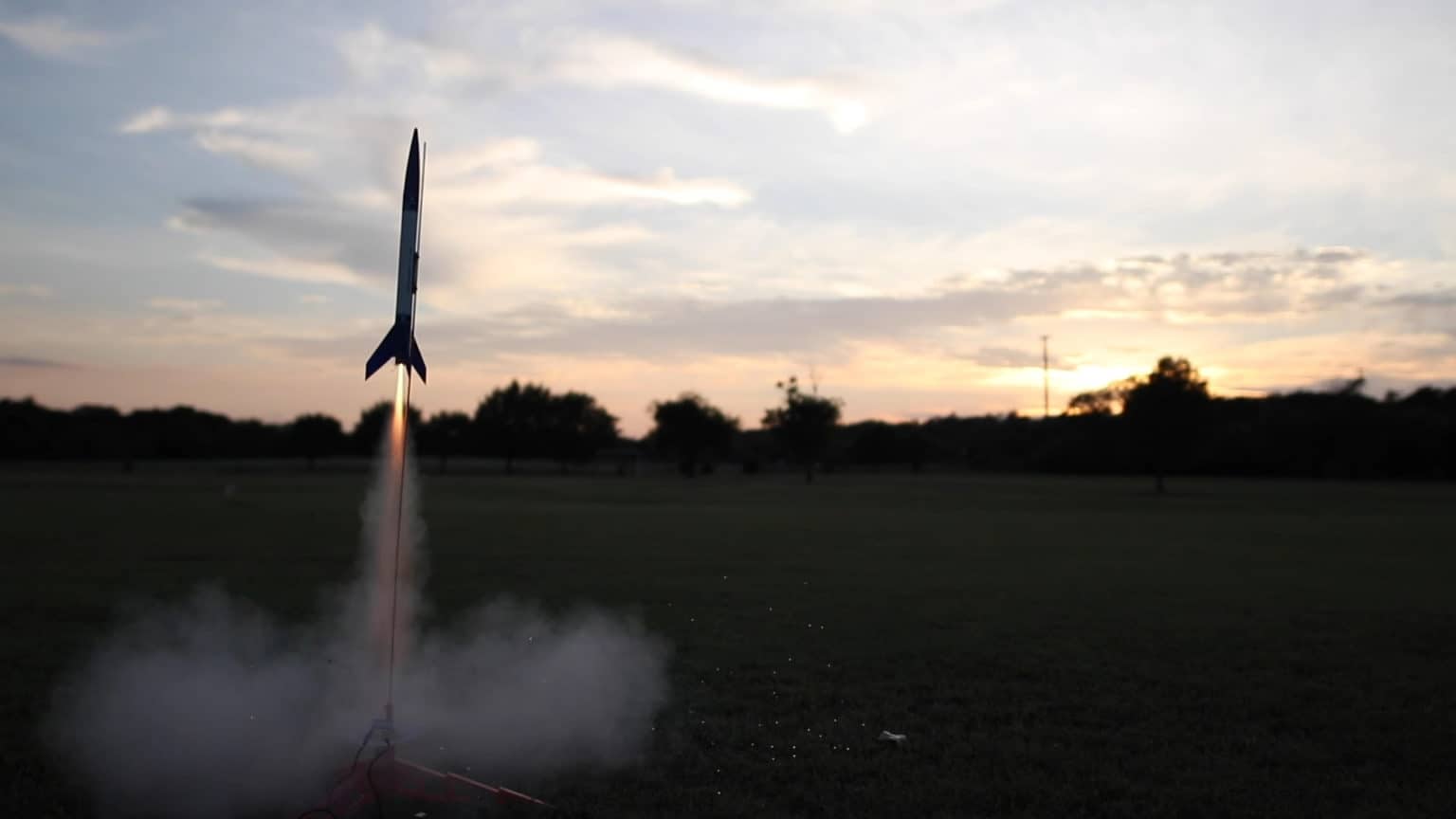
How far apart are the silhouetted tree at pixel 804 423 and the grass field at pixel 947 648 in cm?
8513

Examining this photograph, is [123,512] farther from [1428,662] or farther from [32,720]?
[1428,662]

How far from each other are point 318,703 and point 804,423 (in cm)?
11303

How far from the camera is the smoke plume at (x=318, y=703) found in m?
7.77

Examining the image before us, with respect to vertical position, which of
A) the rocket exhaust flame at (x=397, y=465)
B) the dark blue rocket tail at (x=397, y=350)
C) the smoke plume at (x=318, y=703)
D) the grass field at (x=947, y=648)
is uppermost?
the dark blue rocket tail at (x=397, y=350)

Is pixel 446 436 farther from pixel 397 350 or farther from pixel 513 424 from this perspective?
pixel 397 350

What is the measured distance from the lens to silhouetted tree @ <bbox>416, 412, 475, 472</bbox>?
152m

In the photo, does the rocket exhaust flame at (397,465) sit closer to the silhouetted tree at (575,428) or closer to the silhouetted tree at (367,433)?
the silhouetted tree at (367,433)

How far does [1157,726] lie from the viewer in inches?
369

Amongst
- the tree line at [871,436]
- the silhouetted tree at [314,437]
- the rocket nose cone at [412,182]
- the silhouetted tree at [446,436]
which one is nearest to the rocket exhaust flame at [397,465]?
the rocket nose cone at [412,182]

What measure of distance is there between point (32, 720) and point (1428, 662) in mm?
15346

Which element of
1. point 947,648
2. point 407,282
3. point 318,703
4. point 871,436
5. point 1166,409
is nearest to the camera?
point 407,282

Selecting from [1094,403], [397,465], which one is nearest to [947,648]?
[397,465]

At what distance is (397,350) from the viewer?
8555mm

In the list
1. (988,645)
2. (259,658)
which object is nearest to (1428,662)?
(988,645)
